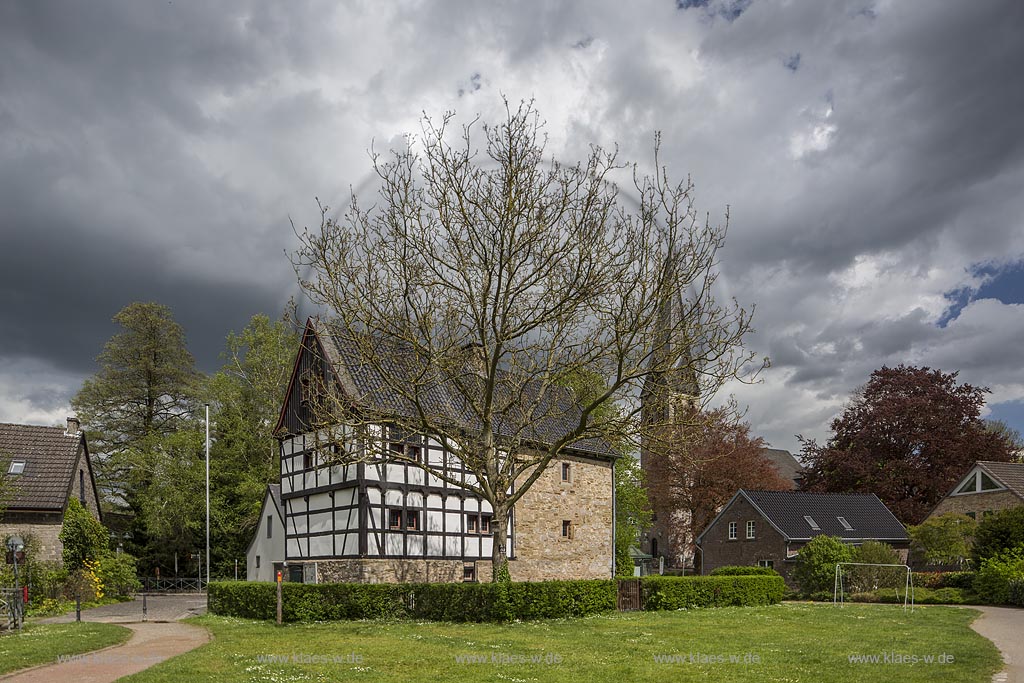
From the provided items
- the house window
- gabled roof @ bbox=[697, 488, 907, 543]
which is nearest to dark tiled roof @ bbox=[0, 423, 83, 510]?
the house window

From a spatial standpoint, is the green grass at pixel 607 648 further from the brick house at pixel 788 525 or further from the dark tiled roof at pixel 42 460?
the brick house at pixel 788 525

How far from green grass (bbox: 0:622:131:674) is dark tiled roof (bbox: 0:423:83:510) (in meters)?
10.6

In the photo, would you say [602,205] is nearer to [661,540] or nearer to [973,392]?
[973,392]

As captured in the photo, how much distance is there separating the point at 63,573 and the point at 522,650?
22561 mm

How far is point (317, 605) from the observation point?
21594 millimetres

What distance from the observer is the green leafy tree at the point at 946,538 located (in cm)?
3356

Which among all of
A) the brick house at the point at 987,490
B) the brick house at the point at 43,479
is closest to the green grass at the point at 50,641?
the brick house at the point at 43,479

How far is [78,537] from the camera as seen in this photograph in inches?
1219

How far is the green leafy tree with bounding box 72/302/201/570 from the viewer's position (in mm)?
44688

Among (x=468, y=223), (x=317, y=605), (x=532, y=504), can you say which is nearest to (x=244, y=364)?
(x=532, y=504)

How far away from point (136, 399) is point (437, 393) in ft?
84.6

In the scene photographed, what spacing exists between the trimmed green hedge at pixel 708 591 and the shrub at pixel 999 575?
6875 mm

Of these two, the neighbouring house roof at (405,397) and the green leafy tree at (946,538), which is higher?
the neighbouring house roof at (405,397)

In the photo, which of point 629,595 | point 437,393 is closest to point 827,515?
point 629,595
